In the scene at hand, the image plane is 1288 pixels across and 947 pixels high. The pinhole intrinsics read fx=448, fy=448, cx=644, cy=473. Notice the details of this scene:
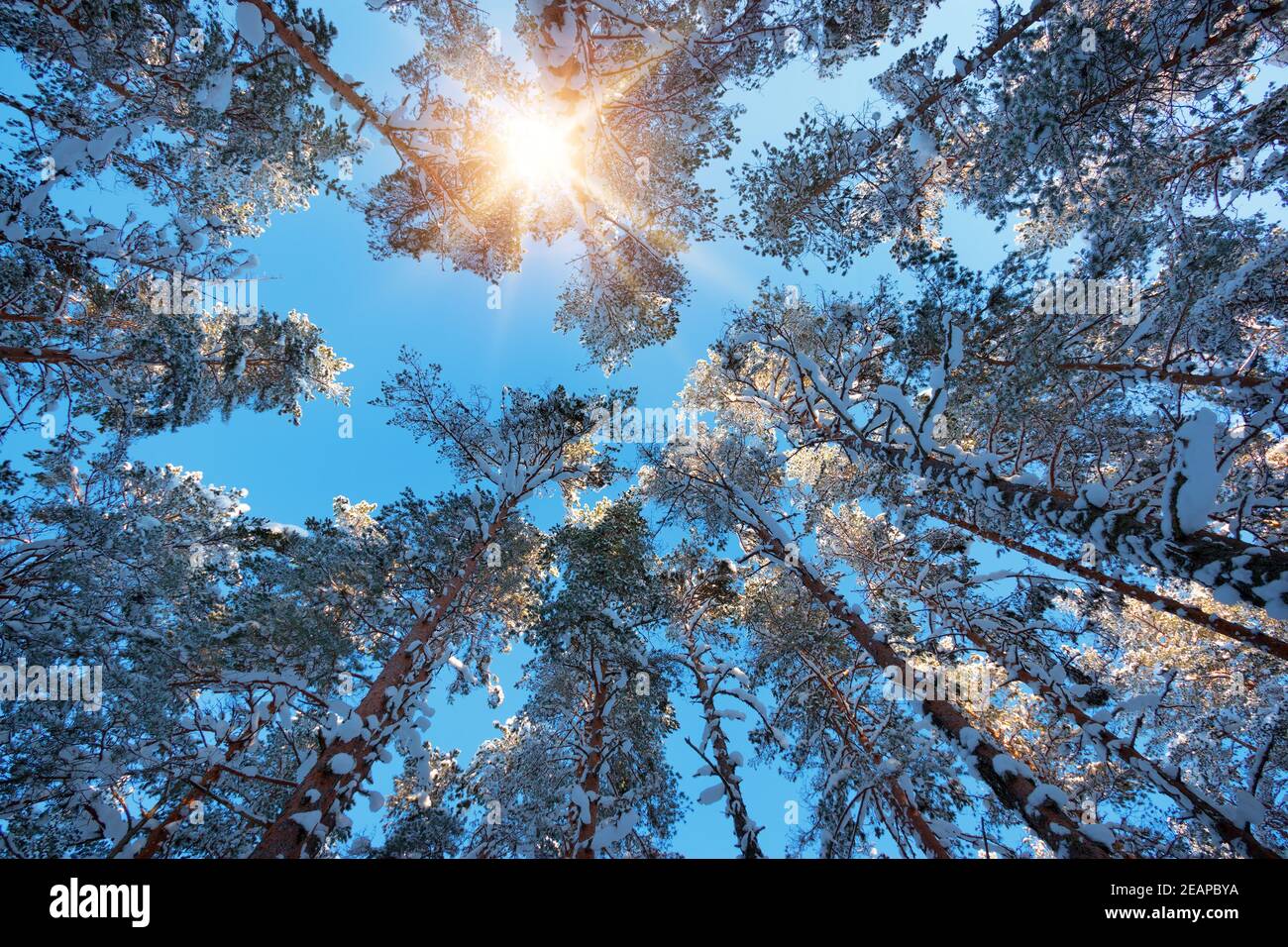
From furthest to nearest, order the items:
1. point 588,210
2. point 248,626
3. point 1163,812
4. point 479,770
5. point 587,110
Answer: point 479,770 < point 588,210 < point 248,626 < point 587,110 < point 1163,812

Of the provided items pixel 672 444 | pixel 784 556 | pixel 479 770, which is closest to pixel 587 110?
pixel 672 444

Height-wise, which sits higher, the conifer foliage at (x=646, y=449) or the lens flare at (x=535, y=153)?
the lens flare at (x=535, y=153)

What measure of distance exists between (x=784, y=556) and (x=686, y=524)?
13.9 ft

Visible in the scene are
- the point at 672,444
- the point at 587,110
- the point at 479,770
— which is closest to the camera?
the point at 587,110

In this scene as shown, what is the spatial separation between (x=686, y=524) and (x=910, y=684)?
6.88 meters

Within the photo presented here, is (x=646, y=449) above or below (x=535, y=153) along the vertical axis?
below

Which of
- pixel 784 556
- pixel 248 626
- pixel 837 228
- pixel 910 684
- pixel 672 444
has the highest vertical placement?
pixel 837 228

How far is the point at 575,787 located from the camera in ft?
24.0

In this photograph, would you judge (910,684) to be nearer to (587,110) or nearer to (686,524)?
(686,524)

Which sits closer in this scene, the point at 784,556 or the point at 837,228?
the point at 784,556

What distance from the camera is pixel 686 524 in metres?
12.8

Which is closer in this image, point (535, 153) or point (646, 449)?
point (535, 153)

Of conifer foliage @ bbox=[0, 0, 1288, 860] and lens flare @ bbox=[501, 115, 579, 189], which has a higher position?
lens flare @ bbox=[501, 115, 579, 189]
